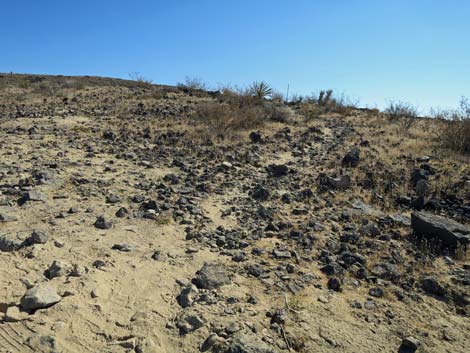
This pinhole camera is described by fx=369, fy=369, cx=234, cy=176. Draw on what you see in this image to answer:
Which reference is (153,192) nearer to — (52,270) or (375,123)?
(52,270)

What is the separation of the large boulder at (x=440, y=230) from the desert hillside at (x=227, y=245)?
0.02 meters

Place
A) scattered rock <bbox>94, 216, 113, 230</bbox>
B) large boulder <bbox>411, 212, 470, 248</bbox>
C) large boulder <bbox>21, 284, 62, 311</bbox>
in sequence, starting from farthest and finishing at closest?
large boulder <bbox>411, 212, 470, 248</bbox>
scattered rock <bbox>94, 216, 113, 230</bbox>
large boulder <bbox>21, 284, 62, 311</bbox>

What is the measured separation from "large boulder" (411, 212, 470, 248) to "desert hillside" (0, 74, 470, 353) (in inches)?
0.8

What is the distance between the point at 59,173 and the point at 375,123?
32.1ft

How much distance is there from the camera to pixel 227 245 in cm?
395

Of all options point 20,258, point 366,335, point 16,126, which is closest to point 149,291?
point 20,258

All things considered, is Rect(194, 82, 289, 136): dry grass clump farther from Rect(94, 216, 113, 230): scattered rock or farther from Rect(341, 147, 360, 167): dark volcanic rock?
Rect(94, 216, 113, 230): scattered rock

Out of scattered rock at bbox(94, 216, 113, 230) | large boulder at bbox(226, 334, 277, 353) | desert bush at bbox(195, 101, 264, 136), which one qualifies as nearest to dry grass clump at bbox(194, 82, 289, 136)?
desert bush at bbox(195, 101, 264, 136)

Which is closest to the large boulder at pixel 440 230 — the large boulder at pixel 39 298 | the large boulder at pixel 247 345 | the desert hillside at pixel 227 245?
the desert hillside at pixel 227 245

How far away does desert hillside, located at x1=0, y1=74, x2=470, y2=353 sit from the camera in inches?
106

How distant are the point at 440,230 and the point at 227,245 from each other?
2.50 m

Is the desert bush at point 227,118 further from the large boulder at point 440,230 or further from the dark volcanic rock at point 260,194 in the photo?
the large boulder at point 440,230

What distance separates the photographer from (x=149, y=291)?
3.05 m

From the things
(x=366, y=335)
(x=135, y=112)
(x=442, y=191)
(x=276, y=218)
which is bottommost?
(x=366, y=335)
